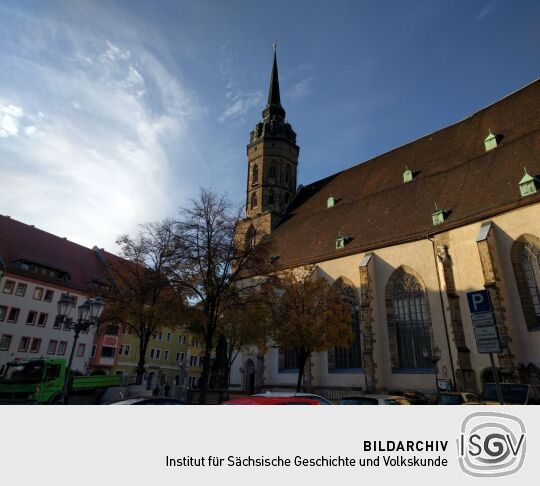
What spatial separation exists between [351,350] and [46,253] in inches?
1041

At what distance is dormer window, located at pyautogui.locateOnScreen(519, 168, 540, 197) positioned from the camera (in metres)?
16.5

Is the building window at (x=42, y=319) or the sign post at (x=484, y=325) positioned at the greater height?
the building window at (x=42, y=319)

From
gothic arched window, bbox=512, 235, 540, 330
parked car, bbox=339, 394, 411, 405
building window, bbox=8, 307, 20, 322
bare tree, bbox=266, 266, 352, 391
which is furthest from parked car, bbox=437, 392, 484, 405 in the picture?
building window, bbox=8, 307, 20, 322

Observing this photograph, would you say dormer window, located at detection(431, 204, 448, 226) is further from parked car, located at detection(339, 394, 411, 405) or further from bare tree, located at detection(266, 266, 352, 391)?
parked car, located at detection(339, 394, 411, 405)

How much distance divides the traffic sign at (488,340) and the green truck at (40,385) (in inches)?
495

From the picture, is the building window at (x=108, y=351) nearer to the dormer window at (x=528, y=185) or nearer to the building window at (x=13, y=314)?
the building window at (x=13, y=314)

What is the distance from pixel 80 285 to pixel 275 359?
18746 millimetres

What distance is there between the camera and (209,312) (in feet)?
50.0

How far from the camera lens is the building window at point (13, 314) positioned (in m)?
27.3

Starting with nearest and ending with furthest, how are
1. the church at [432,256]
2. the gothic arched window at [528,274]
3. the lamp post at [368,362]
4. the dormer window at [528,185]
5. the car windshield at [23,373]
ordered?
the car windshield at [23,373]
the gothic arched window at [528,274]
the church at [432,256]
the dormer window at [528,185]
the lamp post at [368,362]

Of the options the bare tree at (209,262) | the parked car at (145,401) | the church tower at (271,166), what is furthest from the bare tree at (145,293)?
the church tower at (271,166)

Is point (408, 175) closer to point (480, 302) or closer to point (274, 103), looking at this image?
point (480, 302)
